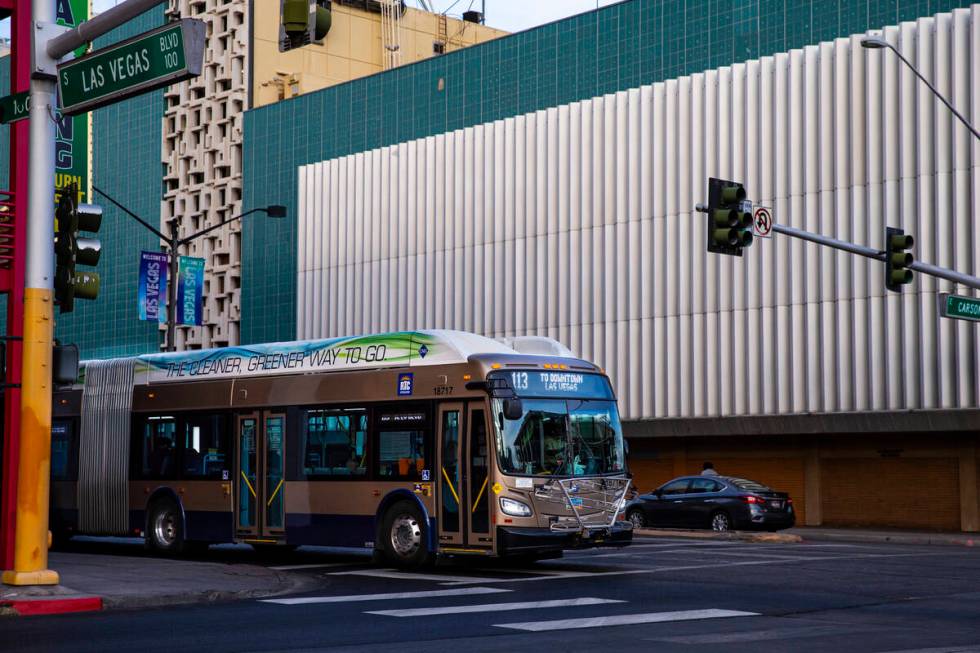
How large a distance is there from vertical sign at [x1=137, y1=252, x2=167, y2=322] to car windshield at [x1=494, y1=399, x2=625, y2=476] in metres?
19.4

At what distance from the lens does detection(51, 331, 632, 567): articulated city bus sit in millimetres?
19125

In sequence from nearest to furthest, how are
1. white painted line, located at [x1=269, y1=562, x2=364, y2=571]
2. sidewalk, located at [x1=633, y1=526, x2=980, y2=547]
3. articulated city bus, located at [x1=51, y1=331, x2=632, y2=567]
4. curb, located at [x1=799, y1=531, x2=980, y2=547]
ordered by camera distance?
1. articulated city bus, located at [x1=51, y1=331, x2=632, y2=567]
2. white painted line, located at [x1=269, y1=562, x2=364, y2=571]
3. sidewalk, located at [x1=633, y1=526, x2=980, y2=547]
4. curb, located at [x1=799, y1=531, x2=980, y2=547]

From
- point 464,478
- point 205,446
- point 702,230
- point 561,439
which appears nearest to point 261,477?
point 205,446

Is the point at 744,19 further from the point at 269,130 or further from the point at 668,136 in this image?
the point at 269,130

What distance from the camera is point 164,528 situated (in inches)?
934

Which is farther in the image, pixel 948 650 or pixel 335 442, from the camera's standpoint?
pixel 335 442

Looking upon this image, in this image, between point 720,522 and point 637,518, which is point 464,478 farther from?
point 637,518

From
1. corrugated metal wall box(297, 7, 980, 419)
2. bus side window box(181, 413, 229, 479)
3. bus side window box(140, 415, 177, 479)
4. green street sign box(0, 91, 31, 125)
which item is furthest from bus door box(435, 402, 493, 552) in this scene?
corrugated metal wall box(297, 7, 980, 419)

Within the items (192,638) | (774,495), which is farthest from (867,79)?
(192,638)

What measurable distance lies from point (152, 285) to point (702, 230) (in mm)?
14856

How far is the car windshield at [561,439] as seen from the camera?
19.0 metres

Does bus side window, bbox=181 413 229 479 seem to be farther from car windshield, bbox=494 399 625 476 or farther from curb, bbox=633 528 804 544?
curb, bbox=633 528 804 544

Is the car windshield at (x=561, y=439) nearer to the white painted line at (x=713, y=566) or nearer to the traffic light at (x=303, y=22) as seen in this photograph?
the white painted line at (x=713, y=566)

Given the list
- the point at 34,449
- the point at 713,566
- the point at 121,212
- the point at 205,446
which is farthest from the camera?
the point at 121,212
